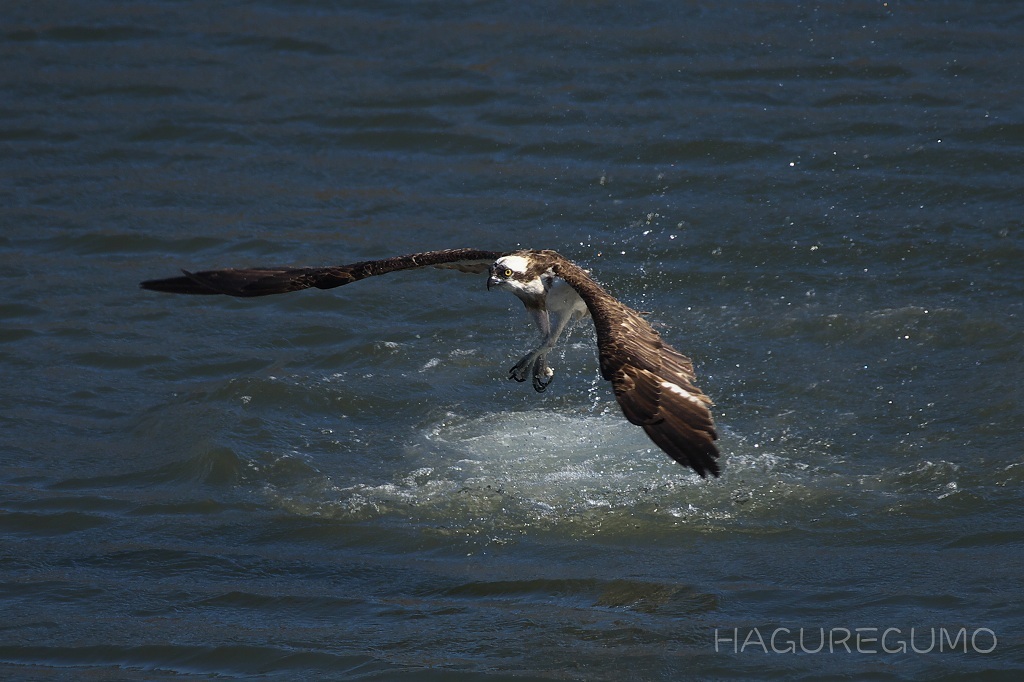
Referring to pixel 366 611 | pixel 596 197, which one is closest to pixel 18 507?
pixel 366 611

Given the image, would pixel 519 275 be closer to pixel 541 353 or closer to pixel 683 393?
pixel 541 353

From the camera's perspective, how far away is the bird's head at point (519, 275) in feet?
28.8

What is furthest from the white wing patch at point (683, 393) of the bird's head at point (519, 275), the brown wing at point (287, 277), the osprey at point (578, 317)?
the brown wing at point (287, 277)

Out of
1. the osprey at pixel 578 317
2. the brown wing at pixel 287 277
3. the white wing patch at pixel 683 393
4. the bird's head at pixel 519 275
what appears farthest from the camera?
the bird's head at pixel 519 275

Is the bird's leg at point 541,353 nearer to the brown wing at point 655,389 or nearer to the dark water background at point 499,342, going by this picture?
the dark water background at point 499,342

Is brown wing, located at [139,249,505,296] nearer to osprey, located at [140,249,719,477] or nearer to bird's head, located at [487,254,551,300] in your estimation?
osprey, located at [140,249,719,477]

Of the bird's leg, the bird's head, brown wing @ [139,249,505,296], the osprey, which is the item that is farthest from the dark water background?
brown wing @ [139,249,505,296]

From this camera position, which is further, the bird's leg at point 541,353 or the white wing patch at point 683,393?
the bird's leg at point 541,353

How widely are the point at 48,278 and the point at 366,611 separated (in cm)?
653

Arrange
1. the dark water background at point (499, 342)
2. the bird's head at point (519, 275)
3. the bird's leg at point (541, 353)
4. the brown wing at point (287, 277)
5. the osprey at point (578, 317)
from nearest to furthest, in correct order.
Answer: the osprey at point (578, 317) → the dark water background at point (499, 342) → the brown wing at point (287, 277) → the bird's head at point (519, 275) → the bird's leg at point (541, 353)

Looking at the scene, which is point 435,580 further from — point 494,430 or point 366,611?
point 494,430

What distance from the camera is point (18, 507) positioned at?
948cm

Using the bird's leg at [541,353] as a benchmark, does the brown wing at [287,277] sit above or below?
above

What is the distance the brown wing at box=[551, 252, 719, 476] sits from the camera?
22.2 feet
